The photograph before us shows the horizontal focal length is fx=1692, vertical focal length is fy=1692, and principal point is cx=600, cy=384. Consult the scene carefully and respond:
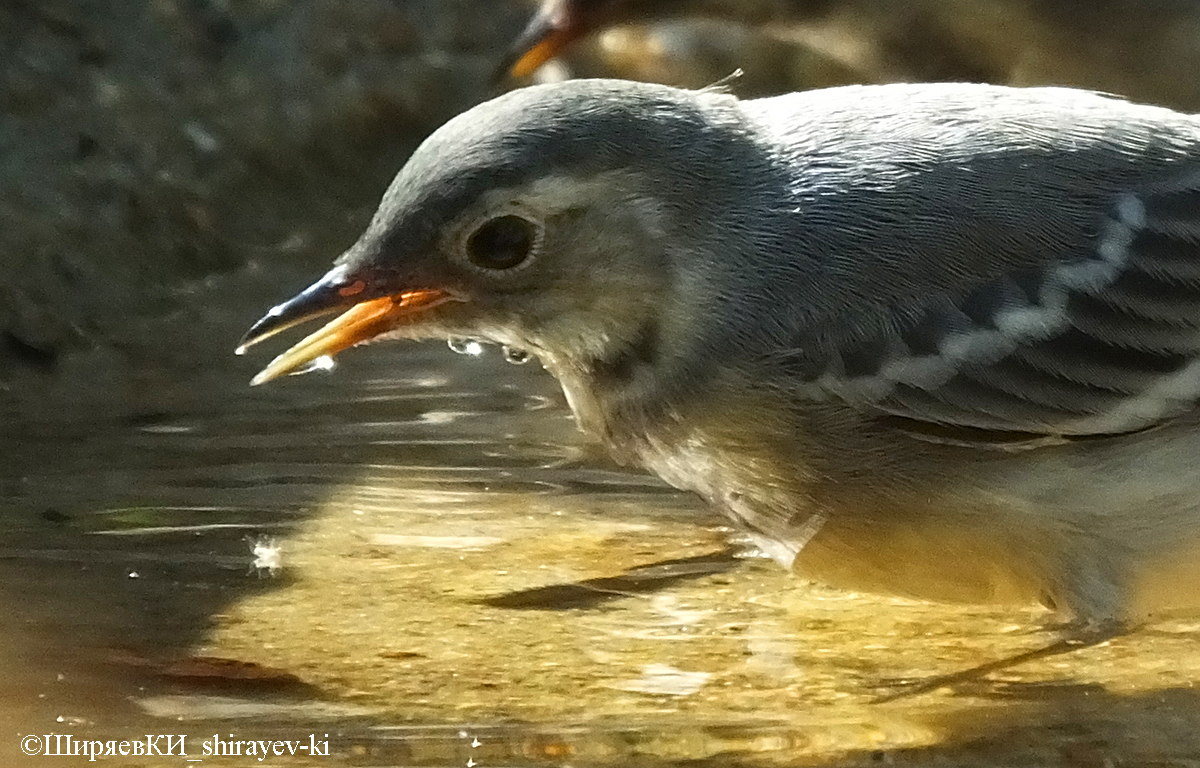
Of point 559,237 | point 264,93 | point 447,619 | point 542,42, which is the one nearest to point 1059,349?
point 559,237

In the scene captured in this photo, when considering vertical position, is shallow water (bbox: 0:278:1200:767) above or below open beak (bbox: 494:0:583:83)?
below

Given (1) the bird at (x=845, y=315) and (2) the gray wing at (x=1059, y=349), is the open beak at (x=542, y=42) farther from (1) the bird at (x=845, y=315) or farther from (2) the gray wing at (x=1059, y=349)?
(2) the gray wing at (x=1059, y=349)

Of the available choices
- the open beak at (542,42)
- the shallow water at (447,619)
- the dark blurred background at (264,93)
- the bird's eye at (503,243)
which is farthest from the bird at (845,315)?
the open beak at (542,42)

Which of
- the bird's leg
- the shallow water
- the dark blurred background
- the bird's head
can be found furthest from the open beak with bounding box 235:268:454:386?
the dark blurred background

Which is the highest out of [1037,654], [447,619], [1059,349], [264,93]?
[264,93]

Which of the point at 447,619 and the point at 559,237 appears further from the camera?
the point at 447,619

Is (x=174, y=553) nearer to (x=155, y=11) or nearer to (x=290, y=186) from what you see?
(x=290, y=186)

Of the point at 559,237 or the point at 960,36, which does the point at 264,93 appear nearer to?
the point at 960,36

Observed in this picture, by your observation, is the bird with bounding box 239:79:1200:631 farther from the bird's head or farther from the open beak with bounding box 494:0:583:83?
the open beak with bounding box 494:0:583:83
